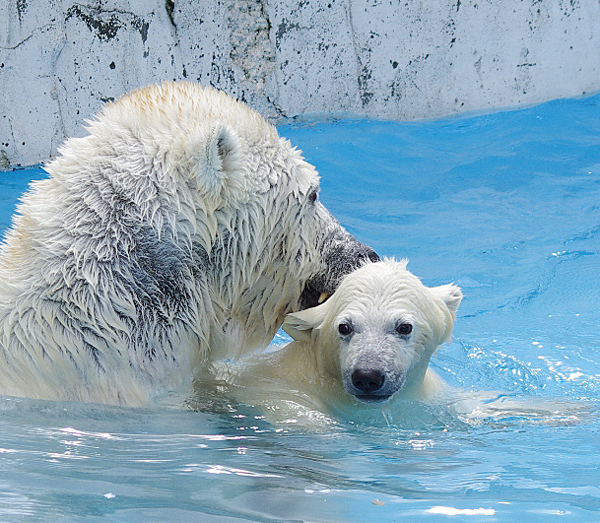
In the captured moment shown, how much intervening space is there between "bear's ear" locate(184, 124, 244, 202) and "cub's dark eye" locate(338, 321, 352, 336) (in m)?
0.70

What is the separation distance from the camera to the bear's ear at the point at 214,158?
8.76 feet

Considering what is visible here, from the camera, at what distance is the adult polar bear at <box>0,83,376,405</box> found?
2605mm

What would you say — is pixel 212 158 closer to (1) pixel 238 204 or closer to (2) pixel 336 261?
(1) pixel 238 204

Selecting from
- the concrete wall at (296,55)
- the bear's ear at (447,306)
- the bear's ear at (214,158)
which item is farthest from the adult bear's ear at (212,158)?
the concrete wall at (296,55)

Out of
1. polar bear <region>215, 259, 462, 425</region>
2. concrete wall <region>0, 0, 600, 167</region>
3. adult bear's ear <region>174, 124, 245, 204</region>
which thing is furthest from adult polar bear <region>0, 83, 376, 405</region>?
concrete wall <region>0, 0, 600, 167</region>

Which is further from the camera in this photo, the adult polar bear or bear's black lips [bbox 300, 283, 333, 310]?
bear's black lips [bbox 300, 283, 333, 310]

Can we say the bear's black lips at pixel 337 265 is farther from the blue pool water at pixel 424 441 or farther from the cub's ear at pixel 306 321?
the blue pool water at pixel 424 441

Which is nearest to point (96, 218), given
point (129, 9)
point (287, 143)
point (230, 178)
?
point (230, 178)

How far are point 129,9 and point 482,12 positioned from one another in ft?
10.9

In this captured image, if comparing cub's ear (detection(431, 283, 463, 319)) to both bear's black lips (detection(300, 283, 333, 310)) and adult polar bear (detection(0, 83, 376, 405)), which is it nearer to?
bear's black lips (detection(300, 283, 333, 310))

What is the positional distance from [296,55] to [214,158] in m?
5.95

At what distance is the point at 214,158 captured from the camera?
2.69 m

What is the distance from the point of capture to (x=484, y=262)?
605 cm

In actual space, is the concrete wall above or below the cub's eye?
above
